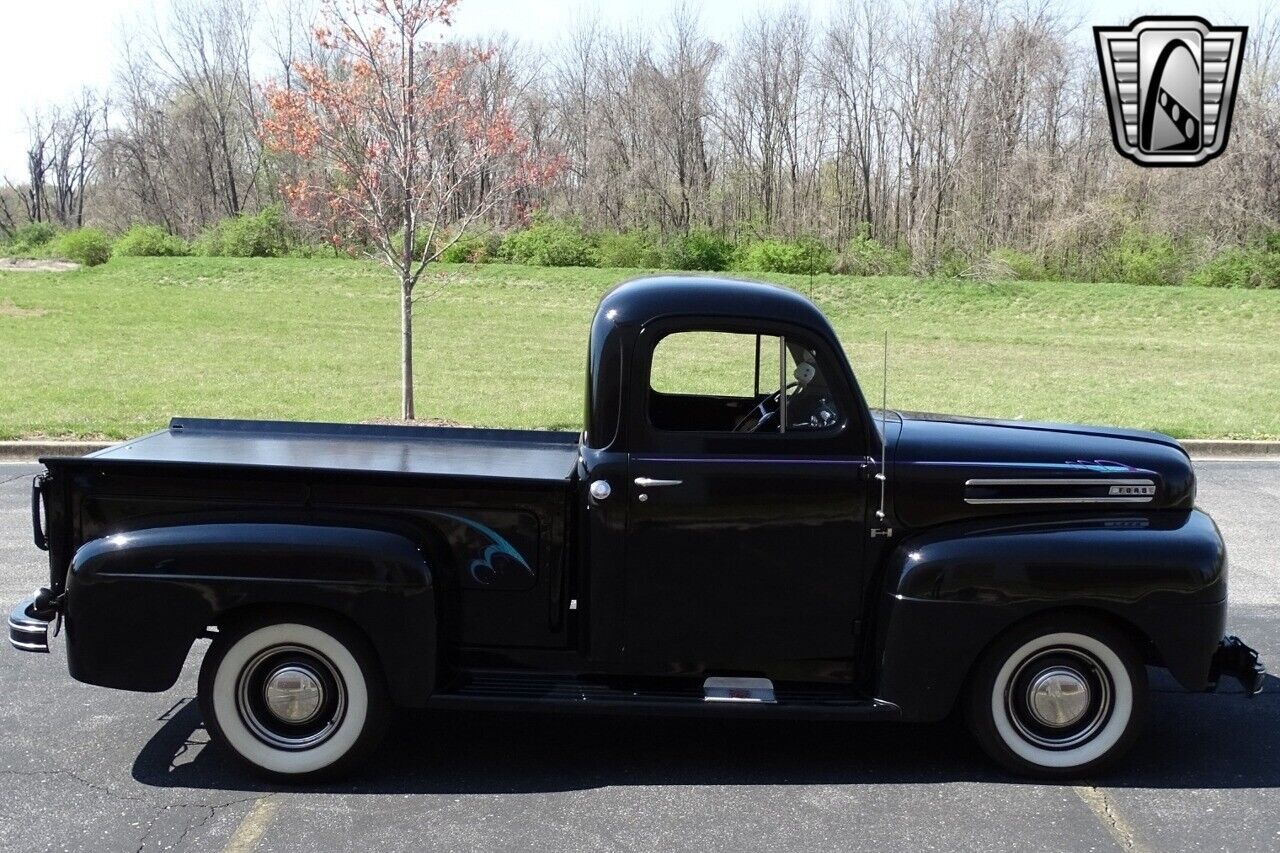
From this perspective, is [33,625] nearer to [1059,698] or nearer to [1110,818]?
[1059,698]

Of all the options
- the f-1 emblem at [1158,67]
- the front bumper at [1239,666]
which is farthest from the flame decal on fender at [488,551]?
the f-1 emblem at [1158,67]

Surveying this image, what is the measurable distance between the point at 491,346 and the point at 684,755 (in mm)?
16507

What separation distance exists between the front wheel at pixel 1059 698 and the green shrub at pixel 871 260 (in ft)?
97.1

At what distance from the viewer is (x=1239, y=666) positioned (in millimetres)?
4547

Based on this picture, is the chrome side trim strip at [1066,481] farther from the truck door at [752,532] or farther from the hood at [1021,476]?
the truck door at [752,532]

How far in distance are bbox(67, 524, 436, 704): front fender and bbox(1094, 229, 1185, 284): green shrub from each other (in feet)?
109

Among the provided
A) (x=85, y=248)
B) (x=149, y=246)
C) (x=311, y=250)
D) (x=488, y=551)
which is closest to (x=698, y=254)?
(x=311, y=250)

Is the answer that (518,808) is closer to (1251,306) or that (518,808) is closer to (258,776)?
(258,776)

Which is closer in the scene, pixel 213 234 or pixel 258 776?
pixel 258 776

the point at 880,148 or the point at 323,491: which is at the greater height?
the point at 880,148

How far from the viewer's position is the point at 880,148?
3969cm

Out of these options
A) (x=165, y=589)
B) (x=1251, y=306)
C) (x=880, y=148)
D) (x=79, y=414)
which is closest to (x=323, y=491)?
(x=165, y=589)

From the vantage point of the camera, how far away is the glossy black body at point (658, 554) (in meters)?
4.30

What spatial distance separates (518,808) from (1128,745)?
232 cm
